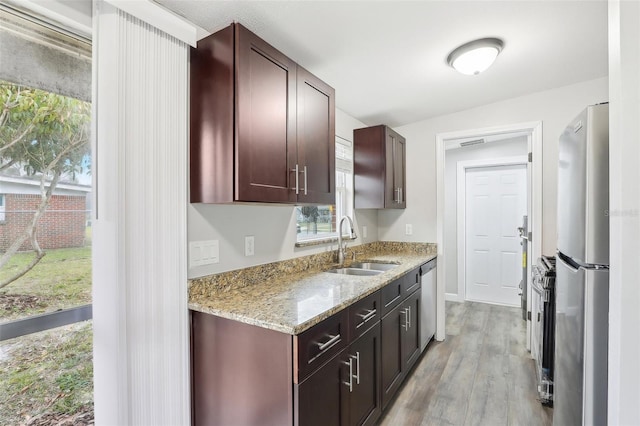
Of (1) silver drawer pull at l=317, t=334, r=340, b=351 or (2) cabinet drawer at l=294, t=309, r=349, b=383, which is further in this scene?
(1) silver drawer pull at l=317, t=334, r=340, b=351

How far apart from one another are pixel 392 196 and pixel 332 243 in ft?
2.82

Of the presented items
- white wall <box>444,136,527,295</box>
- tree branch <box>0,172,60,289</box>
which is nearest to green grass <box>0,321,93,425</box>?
tree branch <box>0,172,60,289</box>

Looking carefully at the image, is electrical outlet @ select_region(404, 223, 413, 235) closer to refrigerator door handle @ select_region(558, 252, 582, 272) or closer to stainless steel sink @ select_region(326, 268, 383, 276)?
stainless steel sink @ select_region(326, 268, 383, 276)

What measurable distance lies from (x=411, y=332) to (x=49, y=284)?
2.29 m

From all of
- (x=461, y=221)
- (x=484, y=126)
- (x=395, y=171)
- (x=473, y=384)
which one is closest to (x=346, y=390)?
(x=473, y=384)

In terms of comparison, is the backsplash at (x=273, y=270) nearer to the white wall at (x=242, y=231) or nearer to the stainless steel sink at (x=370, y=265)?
the white wall at (x=242, y=231)

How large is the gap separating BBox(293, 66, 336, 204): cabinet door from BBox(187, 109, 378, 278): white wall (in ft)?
1.15

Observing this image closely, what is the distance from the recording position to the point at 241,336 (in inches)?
52.2

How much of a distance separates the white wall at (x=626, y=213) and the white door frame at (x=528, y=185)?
2.23 m

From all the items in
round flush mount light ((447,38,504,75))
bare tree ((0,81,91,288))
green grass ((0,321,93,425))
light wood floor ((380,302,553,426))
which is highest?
round flush mount light ((447,38,504,75))

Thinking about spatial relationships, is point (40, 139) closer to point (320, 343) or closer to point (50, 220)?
point (50, 220)

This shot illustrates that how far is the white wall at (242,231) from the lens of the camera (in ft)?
5.21

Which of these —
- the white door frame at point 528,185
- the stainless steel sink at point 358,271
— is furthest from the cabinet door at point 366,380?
the white door frame at point 528,185

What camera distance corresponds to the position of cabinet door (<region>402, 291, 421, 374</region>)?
237 centimetres
